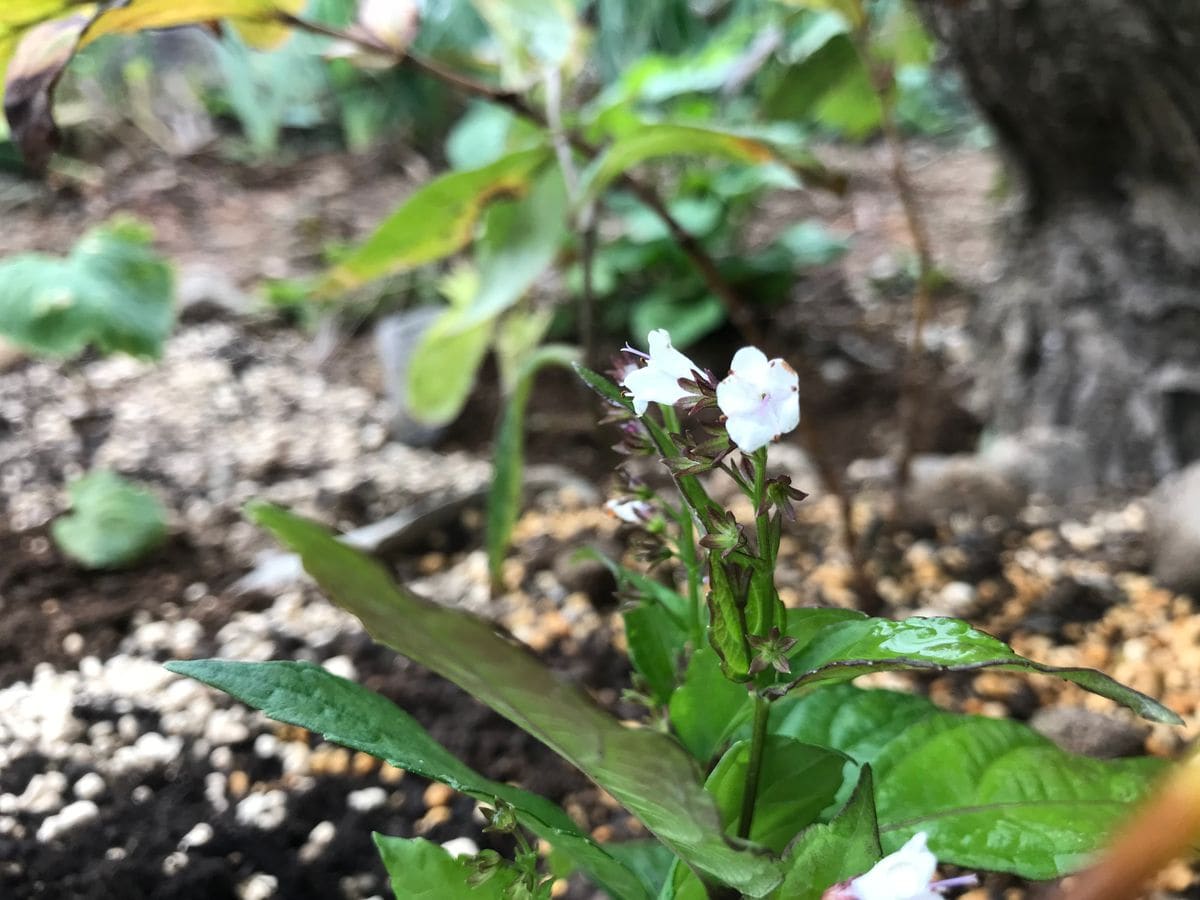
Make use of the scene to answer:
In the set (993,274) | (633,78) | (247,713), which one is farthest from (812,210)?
(247,713)

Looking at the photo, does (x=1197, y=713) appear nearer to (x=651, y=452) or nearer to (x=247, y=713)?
(x=651, y=452)

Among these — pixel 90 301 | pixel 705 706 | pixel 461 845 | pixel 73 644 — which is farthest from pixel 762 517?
pixel 90 301

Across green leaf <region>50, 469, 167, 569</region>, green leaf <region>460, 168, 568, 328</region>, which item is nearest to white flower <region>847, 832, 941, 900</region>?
green leaf <region>460, 168, 568, 328</region>

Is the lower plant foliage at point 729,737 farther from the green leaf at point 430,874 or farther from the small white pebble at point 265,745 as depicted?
the small white pebble at point 265,745

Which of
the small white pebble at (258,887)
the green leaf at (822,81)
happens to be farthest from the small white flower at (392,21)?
the small white pebble at (258,887)

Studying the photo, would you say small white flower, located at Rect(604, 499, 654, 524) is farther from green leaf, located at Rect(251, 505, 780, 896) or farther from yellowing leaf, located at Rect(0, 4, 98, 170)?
yellowing leaf, located at Rect(0, 4, 98, 170)

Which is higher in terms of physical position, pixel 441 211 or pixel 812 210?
pixel 441 211
